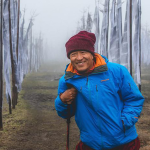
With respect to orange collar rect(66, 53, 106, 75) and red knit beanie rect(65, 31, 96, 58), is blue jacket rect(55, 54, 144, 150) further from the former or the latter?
red knit beanie rect(65, 31, 96, 58)

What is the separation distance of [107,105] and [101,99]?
0.07 meters

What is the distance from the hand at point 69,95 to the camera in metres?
1.81

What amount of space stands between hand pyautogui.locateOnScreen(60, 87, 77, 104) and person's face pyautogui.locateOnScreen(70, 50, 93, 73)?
0.60 ft

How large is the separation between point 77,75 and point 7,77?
476 centimetres

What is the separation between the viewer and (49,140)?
16.7 ft

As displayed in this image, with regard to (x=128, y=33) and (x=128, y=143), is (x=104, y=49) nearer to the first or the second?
(x=128, y=33)

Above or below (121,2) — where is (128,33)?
below

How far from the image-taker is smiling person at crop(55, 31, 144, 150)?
1724 millimetres

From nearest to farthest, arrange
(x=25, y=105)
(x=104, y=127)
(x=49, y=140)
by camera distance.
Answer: (x=104, y=127), (x=49, y=140), (x=25, y=105)

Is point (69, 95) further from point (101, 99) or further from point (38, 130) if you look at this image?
point (38, 130)

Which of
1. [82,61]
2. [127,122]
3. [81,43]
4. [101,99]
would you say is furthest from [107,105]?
[81,43]

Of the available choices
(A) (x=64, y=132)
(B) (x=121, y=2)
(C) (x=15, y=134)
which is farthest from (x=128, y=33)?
(C) (x=15, y=134)

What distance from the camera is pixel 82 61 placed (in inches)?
72.4

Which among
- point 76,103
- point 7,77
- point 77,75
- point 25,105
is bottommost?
point 25,105
